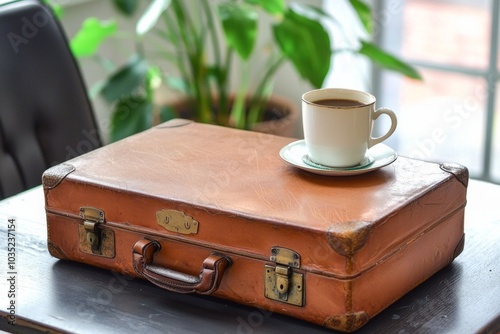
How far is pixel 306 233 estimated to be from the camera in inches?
46.4

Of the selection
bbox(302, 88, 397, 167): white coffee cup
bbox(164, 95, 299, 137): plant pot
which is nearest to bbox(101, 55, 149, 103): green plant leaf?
bbox(164, 95, 299, 137): plant pot

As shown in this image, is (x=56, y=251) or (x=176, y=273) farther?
(x=56, y=251)

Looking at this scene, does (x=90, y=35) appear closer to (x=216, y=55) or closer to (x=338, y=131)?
(x=216, y=55)

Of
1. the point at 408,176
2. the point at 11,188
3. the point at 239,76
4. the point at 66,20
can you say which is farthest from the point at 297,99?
the point at 408,176

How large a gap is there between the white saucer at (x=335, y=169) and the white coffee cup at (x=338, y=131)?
16 millimetres

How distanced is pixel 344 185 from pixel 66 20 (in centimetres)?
186

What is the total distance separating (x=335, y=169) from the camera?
132 centimetres

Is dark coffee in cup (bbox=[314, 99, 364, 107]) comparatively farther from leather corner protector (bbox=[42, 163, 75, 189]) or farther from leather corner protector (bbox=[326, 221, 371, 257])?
leather corner protector (bbox=[42, 163, 75, 189])

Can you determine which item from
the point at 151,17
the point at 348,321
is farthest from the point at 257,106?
the point at 348,321

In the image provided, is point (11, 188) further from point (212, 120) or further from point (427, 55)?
point (427, 55)

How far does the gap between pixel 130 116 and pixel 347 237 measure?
157cm

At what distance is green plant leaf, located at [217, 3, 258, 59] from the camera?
243cm

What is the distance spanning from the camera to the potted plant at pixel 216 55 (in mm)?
2357

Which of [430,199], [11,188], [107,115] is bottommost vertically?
[107,115]
